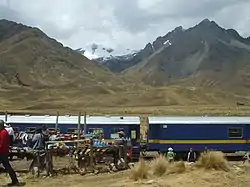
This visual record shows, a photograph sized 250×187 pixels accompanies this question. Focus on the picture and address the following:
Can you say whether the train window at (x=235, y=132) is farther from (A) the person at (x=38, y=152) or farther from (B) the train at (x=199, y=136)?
(A) the person at (x=38, y=152)

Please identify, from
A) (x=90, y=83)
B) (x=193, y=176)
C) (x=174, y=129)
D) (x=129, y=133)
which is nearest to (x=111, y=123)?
(x=129, y=133)

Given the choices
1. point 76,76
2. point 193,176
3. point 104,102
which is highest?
point 76,76

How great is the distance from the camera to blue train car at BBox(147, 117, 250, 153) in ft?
104

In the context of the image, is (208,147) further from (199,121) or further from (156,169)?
(156,169)

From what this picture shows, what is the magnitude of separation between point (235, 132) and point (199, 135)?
2.13 metres

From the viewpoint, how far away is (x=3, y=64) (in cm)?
18588

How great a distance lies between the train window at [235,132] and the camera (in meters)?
31.9

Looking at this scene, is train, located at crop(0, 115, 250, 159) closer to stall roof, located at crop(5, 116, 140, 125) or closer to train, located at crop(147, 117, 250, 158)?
train, located at crop(147, 117, 250, 158)

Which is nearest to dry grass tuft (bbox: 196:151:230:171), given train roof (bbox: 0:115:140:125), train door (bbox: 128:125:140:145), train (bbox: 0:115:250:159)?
train (bbox: 0:115:250:159)

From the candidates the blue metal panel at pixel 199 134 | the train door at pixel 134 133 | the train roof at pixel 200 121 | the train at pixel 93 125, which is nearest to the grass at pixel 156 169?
the train at pixel 93 125

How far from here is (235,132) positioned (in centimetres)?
3203

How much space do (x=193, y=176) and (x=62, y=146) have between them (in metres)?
6.76

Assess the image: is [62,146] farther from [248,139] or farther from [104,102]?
[104,102]

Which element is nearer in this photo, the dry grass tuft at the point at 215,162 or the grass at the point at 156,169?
the grass at the point at 156,169
